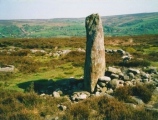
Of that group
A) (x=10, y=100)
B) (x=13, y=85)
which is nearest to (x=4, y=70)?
(x=13, y=85)

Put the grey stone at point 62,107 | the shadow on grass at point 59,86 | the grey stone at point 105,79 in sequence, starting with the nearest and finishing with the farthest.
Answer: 1. the grey stone at point 62,107
2. the grey stone at point 105,79
3. the shadow on grass at point 59,86

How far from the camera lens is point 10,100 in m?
10.7

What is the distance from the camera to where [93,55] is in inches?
511

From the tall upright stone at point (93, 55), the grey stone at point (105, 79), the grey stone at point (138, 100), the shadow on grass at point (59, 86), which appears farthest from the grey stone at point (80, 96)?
the grey stone at point (138, 100)

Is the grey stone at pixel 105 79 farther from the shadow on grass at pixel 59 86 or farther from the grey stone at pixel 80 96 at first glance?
the shadow on grass at pixel 59 86

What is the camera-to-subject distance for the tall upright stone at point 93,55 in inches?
505

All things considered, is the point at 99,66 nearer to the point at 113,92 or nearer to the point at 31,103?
the point at 113,92

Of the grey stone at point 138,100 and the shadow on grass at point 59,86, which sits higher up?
the grey stone at point 138,100

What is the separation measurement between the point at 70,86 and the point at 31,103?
13.3 ft

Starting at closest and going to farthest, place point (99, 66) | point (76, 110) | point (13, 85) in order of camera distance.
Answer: point (76, 110)
point (99, 66)
point (13, 85)

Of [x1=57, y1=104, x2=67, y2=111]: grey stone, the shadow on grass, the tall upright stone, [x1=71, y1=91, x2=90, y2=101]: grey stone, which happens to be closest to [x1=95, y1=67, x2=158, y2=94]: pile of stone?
the tall upright stone

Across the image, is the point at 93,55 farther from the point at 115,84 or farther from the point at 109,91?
the point at 109,91

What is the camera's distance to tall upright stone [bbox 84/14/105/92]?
42.1 ft

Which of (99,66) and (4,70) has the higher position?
(99,66)
